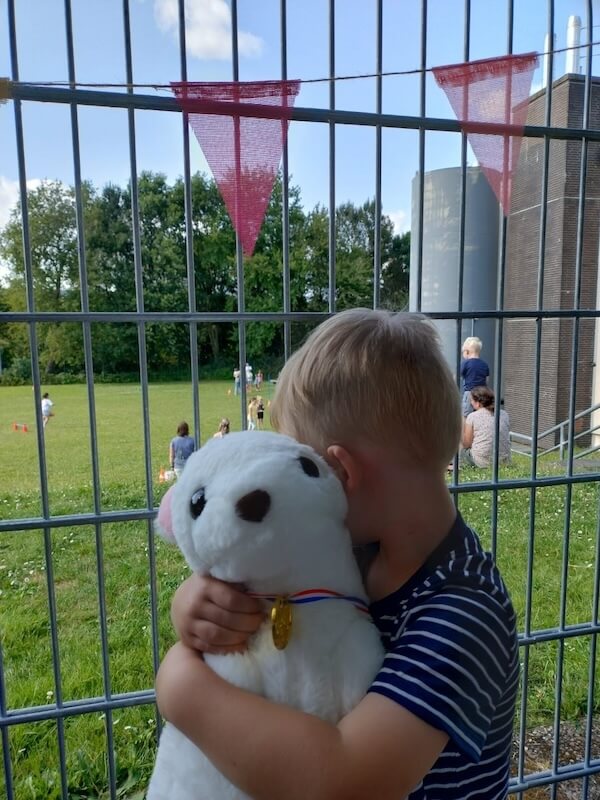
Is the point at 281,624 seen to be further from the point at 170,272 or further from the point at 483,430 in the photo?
Result: the point at 483,430

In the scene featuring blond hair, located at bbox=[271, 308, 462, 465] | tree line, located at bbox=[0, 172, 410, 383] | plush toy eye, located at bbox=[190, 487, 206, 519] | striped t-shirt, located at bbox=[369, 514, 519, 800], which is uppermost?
tree line, located at bbox=[0, 172, 410, 383]

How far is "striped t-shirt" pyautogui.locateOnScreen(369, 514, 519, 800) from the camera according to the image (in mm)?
801

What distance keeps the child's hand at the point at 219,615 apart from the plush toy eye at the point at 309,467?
0.20 meters

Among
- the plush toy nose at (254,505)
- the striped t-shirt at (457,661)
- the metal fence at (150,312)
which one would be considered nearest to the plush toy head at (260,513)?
the plush toy nose at (254,505)

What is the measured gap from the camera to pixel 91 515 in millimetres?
1450

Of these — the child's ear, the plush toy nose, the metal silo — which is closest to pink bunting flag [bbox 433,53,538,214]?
the metal silo

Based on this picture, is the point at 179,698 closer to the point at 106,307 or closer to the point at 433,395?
the point at 433,395

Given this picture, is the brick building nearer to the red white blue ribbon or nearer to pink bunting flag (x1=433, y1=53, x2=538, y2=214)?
pink bunting flag (x1=433, y1=53, x2=538, y2=214)

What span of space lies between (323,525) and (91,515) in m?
0.81

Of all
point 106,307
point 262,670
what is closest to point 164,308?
point 106,307

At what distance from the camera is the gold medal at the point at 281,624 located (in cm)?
84

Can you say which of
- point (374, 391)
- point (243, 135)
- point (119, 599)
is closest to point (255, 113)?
point (243, 135)

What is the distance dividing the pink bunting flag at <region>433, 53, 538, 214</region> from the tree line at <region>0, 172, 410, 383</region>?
0.34 metres

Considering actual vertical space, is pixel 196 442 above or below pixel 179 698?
above
